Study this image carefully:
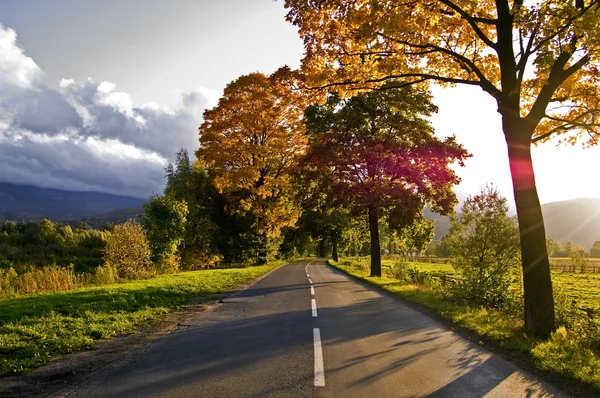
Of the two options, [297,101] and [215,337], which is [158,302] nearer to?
[215,337]

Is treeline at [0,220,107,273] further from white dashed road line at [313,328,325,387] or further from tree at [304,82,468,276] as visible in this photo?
white dashed road line at [313,328,325,387]

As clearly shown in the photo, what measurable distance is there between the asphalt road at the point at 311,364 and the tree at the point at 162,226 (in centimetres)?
1396

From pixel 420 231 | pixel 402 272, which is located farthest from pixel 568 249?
pixel 402 272

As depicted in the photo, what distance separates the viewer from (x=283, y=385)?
5082 mm

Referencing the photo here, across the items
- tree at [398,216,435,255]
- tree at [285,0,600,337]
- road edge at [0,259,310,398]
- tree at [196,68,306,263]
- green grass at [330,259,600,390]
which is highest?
tree at [196,68,306,263]

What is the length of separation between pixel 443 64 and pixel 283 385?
844 cm

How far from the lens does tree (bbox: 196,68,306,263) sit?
29859 millimetres

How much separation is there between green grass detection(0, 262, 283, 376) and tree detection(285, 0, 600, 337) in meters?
7.30

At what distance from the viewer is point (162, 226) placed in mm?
22938

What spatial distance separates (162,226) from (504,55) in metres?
19.8

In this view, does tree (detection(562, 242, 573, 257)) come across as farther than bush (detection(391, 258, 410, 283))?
Yes

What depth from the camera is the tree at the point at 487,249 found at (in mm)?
12367

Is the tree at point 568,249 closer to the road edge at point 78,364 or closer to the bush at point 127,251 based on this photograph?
the bush at point 127,251

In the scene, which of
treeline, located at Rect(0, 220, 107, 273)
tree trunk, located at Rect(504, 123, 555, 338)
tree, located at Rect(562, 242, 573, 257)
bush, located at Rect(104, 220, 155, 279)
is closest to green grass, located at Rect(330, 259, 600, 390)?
tree trunk, located at Rect(504, 123, 555, 338)
